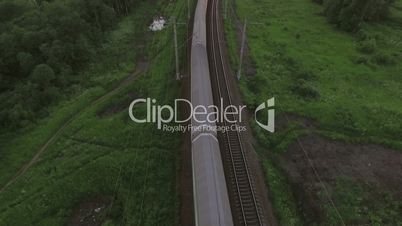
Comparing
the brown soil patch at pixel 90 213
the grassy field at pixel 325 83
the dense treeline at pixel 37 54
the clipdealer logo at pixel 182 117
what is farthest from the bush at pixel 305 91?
the dense treeline at pixel 37 54

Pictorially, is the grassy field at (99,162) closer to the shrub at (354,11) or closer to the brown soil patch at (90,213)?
the brown soil patch at (90,213)

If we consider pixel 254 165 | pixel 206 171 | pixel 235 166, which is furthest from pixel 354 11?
pixel 206 171

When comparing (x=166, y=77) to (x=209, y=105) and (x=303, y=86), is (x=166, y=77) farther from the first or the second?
(x=303, y=86)

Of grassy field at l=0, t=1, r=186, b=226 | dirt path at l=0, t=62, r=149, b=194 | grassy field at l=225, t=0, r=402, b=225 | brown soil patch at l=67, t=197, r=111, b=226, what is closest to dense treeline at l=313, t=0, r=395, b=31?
grassy field at l=225, t=0, r=402, b=225

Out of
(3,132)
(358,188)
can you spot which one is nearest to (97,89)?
(3,132)

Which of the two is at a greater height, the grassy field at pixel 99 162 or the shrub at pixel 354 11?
the shrub at pixel 354 11

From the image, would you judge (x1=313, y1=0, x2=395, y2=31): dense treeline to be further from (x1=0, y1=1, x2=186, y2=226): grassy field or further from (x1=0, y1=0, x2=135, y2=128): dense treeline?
(x1=0, y1=0, x2=135, y2=128): dense treeline
